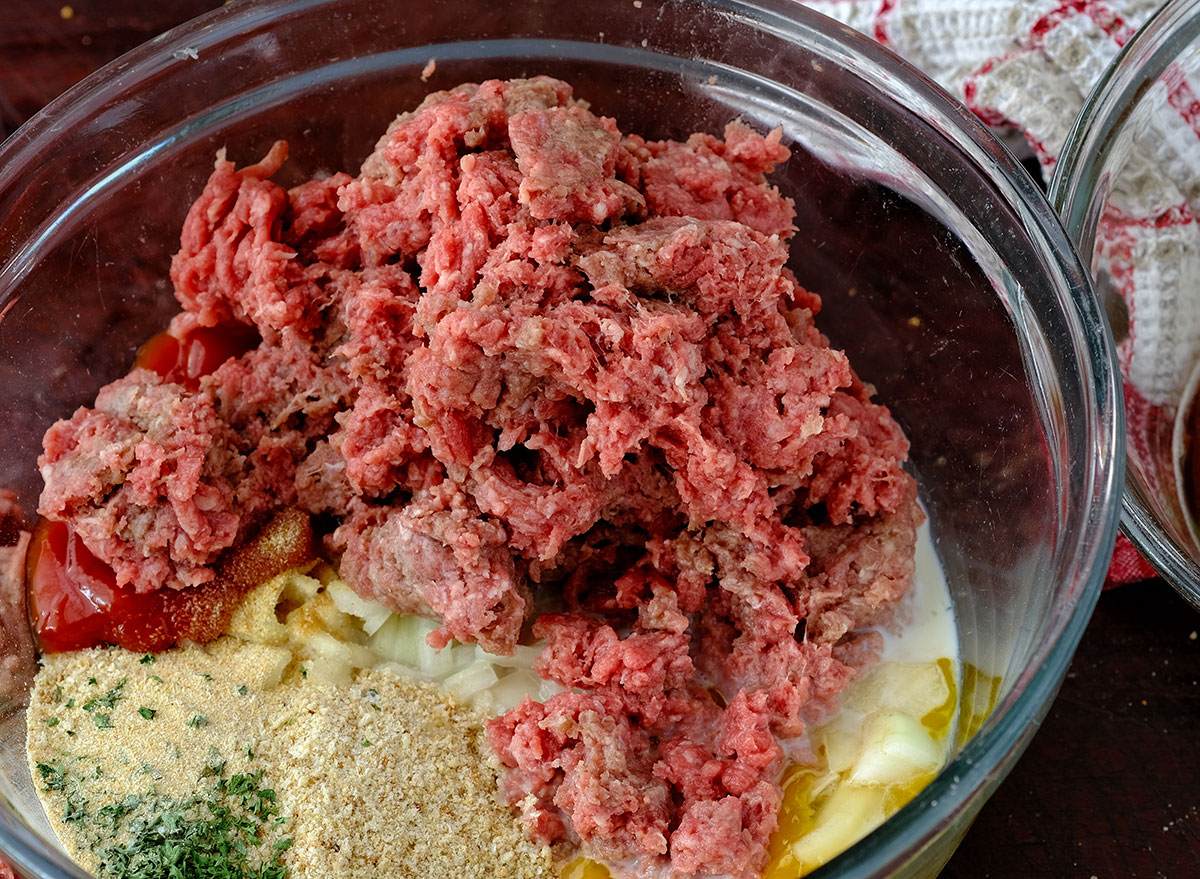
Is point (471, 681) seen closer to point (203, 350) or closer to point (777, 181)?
point (203, 350)

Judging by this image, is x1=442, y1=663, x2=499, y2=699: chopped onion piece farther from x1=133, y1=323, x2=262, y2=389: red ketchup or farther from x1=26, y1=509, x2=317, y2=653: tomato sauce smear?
x1=133, y1=323, x2=262, y2=389: red ketchup

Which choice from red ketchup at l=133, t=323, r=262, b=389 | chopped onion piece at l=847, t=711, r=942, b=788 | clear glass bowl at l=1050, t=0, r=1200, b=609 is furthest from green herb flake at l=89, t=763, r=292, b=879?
clear glass bowl at l=1050, t=0, r=1200, b=609

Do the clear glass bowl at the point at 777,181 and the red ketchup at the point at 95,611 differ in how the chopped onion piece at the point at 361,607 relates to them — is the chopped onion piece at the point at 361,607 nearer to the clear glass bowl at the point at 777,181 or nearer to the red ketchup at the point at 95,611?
the red ketchup at the point at 95,611

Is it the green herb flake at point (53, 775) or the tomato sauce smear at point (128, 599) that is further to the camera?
the tomato sauce smear at point (128, 599)

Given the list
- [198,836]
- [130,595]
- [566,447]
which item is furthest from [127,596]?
[566,447]

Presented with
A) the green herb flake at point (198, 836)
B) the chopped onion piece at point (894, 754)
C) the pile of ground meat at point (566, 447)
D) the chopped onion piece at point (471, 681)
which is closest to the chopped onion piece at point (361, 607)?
the pile of ground meat at point (566, 447)
